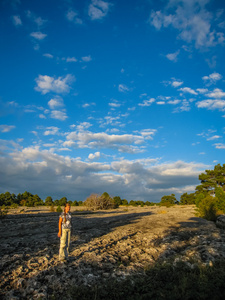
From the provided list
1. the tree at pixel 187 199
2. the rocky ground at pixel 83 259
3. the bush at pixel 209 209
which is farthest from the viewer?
the tree at pixel 187 199

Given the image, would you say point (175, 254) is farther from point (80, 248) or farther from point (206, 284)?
point (80, 248)

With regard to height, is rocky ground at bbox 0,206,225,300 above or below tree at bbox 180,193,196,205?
above

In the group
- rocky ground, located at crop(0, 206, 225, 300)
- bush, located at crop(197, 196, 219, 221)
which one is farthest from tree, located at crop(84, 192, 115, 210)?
rocky ground, located at crop(0, 206, 225, 300)

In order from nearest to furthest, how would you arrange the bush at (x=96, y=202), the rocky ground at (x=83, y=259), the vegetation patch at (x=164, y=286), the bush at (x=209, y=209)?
the vegetation patch at (x=164, y=286)
the rocky ground at (x=83, y=259)
the bush at (x=209, y=209)
the bush at (x=96, y=202)

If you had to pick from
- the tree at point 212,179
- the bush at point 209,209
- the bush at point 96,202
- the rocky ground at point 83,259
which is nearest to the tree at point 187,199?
the tree at point 212,179

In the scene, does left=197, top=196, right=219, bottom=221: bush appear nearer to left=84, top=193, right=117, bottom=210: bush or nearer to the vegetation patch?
the vegetation patch

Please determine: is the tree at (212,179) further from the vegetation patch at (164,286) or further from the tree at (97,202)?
the vegetation patch at (164,286)

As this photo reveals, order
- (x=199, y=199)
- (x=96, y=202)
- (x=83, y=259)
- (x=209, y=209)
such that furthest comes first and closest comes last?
(x=96, y=202)
(x=199, y=199)
(x=209, y=209)
(x=83, y=259)

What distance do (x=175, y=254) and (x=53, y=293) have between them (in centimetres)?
537

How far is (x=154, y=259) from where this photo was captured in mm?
7910

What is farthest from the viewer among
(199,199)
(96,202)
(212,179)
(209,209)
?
(212,179)

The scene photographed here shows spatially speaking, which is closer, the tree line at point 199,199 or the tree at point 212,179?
the tree line at point 199,199

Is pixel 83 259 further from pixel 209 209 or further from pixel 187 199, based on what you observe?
pixel 187 199

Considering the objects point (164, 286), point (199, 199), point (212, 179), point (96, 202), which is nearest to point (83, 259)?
point (164, 286)
